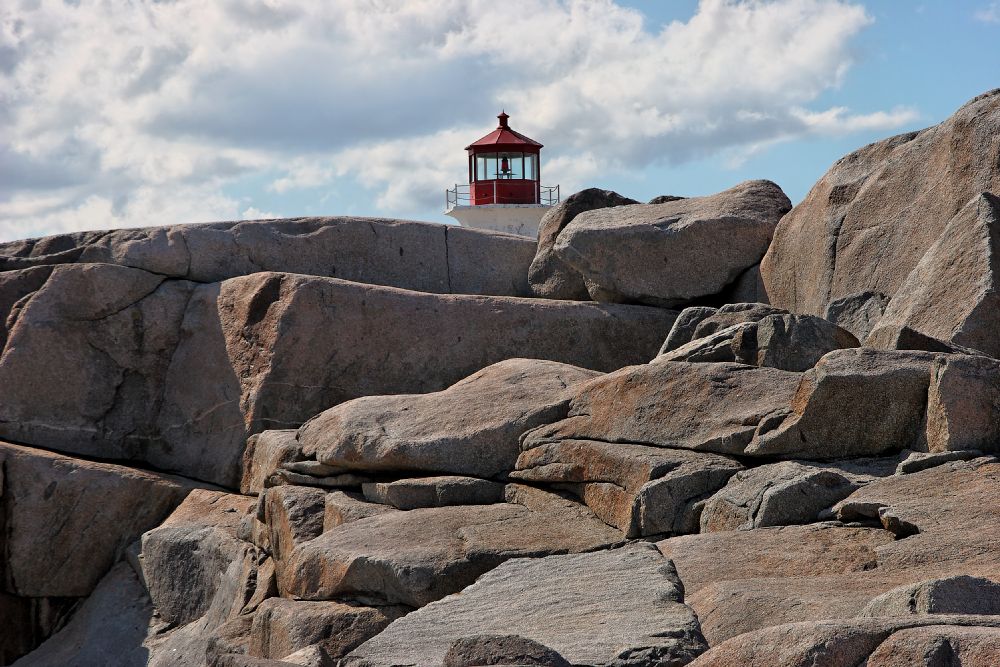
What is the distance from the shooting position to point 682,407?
6516 mm

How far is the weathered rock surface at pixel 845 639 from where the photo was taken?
313cm

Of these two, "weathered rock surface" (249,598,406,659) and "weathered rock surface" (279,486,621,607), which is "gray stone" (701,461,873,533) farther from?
"weathered rock surface" (249,598,406,659)

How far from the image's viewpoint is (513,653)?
3.91 m

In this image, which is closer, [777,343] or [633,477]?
[633,477]

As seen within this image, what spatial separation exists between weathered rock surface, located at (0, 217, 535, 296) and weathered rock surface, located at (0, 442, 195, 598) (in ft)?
6.62

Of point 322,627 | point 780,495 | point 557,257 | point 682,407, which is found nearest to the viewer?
point 780,495

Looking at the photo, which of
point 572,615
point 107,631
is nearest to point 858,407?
point 572,615

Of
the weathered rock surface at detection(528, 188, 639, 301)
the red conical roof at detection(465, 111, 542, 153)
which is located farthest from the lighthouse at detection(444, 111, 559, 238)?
the weathered rock surface at detection(528, 188, 639, 301)

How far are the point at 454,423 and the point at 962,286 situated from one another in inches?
119

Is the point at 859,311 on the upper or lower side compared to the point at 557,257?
lower

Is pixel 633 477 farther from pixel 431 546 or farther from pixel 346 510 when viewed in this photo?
pixel 346 510

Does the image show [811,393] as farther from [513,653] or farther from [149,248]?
[149,248]

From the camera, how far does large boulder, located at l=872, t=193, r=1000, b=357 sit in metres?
6.57

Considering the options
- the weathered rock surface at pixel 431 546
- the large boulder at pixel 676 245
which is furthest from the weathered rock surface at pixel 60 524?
the large boulder at pixel 676 245
